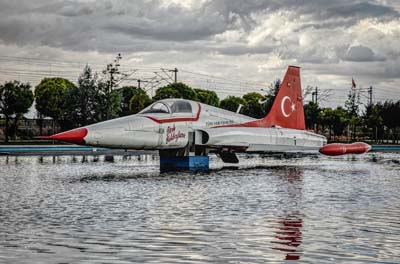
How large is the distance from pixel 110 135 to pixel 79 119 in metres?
49.2

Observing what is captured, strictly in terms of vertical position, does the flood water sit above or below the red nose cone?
below

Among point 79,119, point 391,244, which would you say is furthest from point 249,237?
point 79,119

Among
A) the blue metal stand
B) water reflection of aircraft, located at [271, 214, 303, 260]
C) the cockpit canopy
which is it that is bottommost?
water reflection of aircraft, located at [271, 214, 303, 260]

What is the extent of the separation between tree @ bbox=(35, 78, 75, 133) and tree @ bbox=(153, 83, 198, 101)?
1588 centimetres

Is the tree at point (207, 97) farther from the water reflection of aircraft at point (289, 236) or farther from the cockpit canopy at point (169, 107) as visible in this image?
the water reflection of aircraft at point (289, 236)

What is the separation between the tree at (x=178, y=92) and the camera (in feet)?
350

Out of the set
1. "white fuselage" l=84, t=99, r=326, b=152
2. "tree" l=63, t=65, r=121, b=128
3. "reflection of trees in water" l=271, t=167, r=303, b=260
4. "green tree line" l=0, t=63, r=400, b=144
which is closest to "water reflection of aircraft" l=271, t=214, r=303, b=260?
"reflection of trees in water" l=271, t=167, r=303, b=260

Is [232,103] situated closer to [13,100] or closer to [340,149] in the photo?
[13,100]

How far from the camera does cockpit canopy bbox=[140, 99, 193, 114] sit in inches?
1045

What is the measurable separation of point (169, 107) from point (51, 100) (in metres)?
70.4

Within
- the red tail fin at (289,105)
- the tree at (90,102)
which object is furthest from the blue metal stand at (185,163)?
the tree at (90,102)

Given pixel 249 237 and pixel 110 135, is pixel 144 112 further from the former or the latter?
pixel 249 237

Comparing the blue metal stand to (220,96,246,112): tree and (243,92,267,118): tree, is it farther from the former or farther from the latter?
(220,96,246,112): tree

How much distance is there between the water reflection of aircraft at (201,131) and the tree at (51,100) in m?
54.4
